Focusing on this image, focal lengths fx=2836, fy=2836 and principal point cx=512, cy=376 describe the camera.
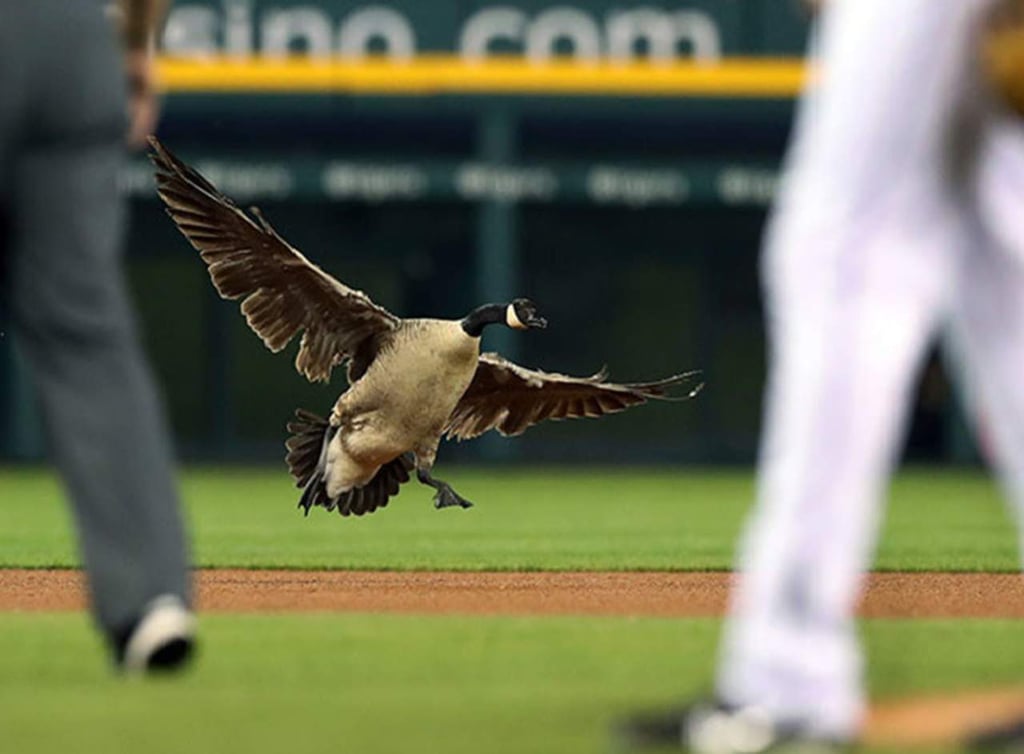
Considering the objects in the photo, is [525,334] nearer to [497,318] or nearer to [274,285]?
[274,285]

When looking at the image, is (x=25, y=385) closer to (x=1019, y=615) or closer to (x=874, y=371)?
(x=1019, y=615)

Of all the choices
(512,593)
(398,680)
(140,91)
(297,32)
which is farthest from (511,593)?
(297,32)

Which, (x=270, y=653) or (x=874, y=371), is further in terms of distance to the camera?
(x=270, y=653)

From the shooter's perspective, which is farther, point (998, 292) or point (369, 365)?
point (369, 365)

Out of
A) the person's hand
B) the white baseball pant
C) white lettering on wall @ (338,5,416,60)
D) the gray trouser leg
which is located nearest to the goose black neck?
the person's hand

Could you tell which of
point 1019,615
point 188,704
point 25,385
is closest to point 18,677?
point 188,704

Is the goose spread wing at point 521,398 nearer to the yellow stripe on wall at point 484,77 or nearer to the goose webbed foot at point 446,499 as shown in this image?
the goose webbed foot at point 446,499

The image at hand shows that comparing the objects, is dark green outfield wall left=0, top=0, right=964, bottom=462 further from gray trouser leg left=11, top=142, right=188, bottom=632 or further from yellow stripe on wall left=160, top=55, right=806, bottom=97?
gray trouser leg left=11, top=142, right=188, bottom=632
